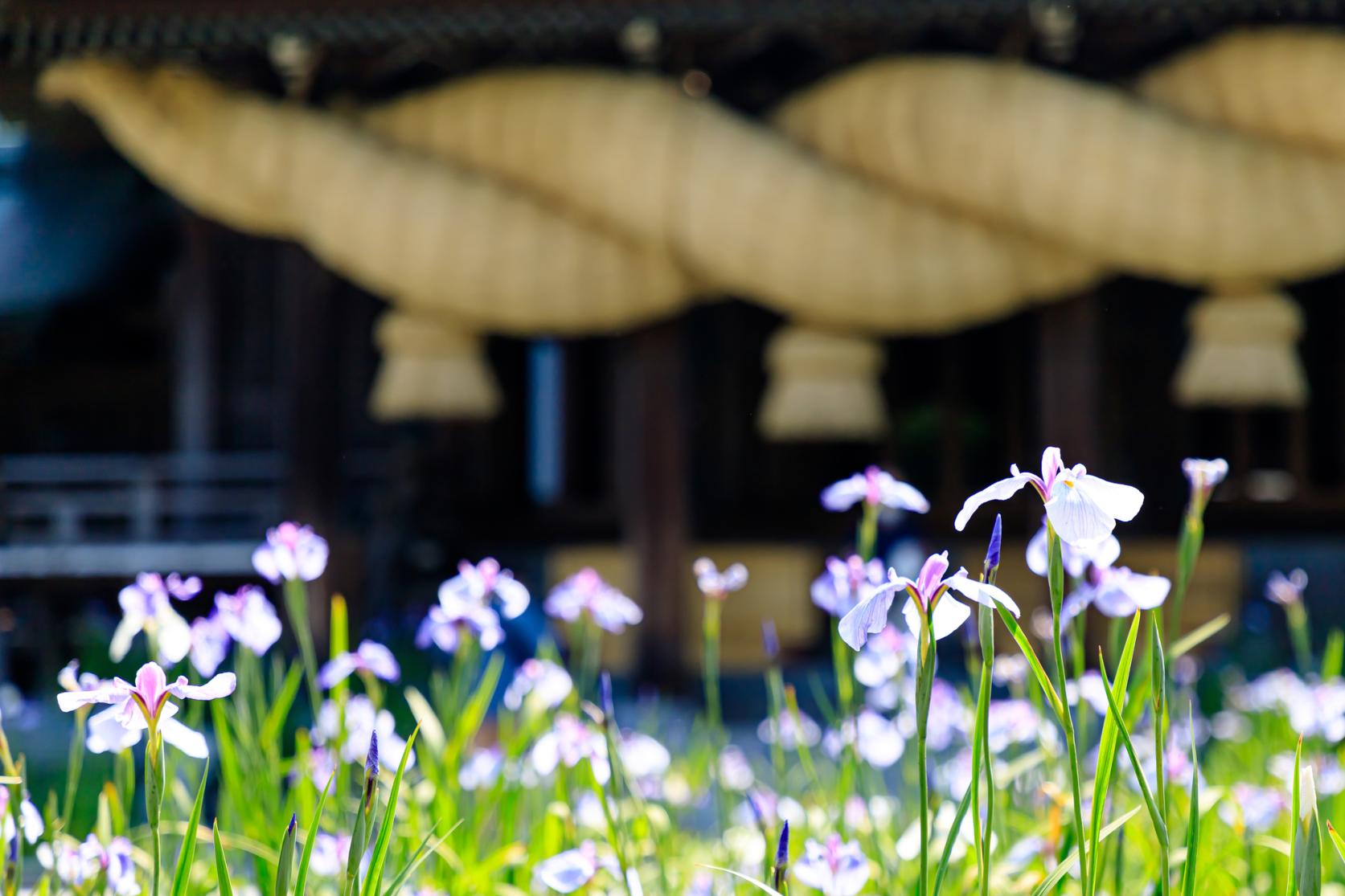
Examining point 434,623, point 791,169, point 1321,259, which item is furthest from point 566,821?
point 1321,259

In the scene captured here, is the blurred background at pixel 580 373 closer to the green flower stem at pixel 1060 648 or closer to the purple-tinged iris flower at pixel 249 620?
the purple-tinged iris flower at pixel 249 620

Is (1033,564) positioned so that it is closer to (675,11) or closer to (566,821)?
(566,821)

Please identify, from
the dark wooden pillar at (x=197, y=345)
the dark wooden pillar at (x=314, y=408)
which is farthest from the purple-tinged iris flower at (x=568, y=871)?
the dark wooden pillar at (x=197, y=345)

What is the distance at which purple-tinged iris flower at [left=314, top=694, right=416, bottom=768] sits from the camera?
1661mm

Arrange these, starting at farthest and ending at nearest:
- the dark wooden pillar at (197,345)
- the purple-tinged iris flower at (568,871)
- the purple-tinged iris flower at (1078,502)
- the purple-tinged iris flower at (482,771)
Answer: the dark wooden pillar at (197,345) → the purple-tinged iris flower at (482,771) → the purple-tinged iris flower at (568,871) → the purple-tinged iris flower at (1078,502)

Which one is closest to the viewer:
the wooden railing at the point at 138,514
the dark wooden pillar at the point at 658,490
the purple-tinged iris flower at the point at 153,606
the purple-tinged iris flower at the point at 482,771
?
the purple-tinged iris flower at the point at 153,606

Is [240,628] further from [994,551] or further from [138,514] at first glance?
[138,514]

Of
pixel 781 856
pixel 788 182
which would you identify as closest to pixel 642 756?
pixel 781 856

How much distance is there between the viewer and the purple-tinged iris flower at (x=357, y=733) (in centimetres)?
166

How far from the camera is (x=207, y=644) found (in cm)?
163

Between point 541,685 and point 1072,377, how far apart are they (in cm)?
403

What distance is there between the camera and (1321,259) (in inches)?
198

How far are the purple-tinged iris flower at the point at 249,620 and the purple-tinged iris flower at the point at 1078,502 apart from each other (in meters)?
Answer: 0.96

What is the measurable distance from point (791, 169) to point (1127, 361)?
126 inches
